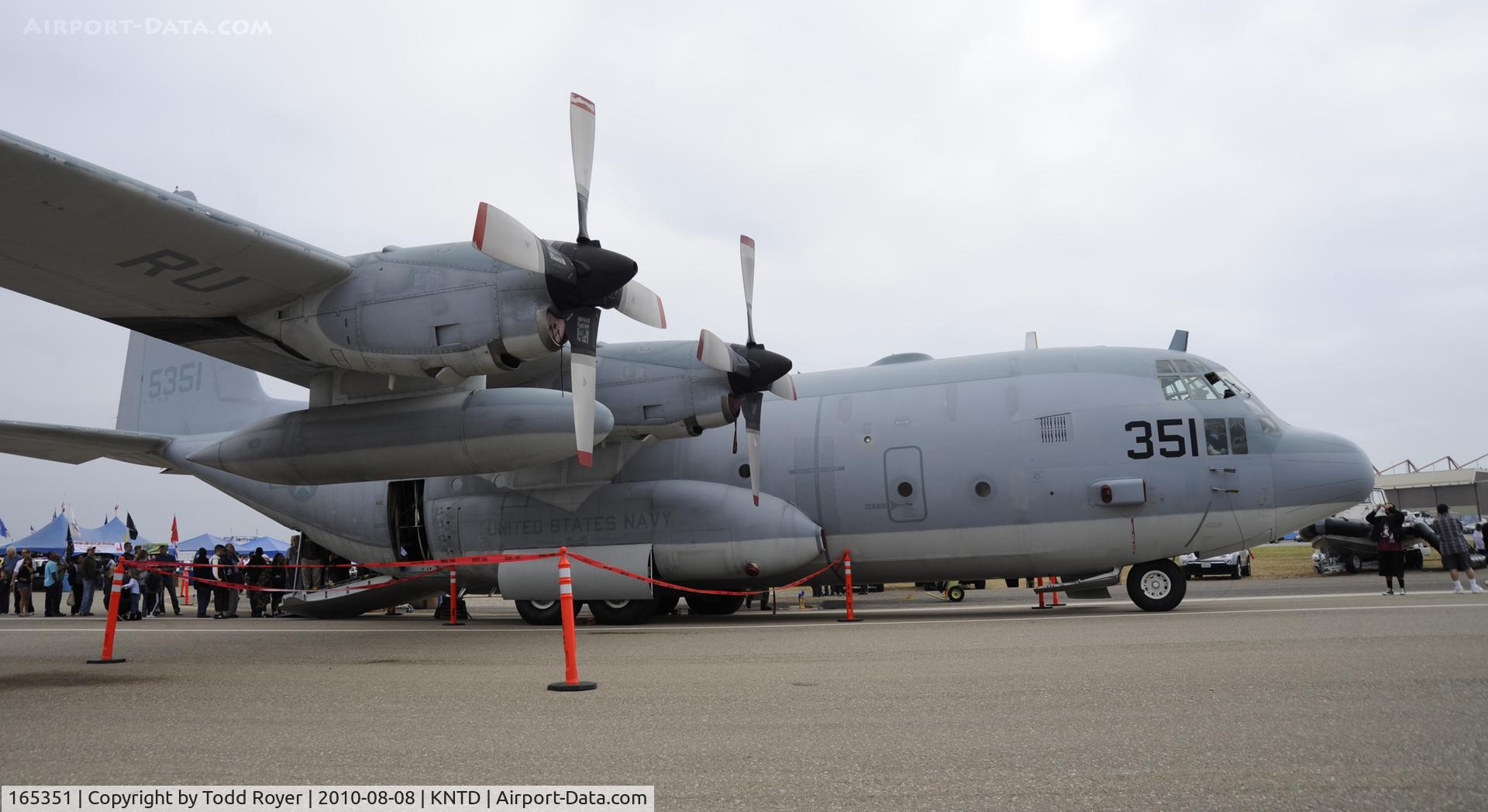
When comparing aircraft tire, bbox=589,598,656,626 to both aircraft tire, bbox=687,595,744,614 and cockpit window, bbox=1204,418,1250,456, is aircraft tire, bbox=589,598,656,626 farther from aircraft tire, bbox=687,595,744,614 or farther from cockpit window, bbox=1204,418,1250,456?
cockpit window, bbox=1204,418,1250,456

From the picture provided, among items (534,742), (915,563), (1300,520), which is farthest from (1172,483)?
(534,742)

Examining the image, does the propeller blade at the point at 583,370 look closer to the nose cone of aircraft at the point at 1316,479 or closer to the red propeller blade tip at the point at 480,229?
the red propeller blade tip at the point at 480,229

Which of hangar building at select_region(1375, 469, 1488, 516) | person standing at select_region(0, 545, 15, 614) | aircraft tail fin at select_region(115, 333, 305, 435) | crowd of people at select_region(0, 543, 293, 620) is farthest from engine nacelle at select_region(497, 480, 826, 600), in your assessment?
hangar building at select_region(1375, 469, 1488, 516)

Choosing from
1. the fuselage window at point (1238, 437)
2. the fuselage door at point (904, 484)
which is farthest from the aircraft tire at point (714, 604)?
the fuselage window at point (1238, 437)

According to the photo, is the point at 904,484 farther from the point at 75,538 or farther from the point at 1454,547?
the point at 75,538

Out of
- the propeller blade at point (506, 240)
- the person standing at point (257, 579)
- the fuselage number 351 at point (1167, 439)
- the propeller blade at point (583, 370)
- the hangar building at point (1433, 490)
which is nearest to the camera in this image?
the propeller blade at point (506, 240)

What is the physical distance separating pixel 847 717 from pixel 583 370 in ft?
20.1

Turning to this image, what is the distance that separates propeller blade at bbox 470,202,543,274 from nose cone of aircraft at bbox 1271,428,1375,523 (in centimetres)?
978

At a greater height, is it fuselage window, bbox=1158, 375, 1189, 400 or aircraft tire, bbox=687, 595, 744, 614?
fuselage window, bbox=1158, 375, 1189, 400

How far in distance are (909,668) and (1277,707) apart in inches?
105

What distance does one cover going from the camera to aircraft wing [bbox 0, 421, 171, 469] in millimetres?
13078

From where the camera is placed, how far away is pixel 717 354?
40.3 feet

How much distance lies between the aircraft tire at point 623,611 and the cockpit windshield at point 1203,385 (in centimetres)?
796

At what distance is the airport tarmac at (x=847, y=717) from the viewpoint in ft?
11.0
